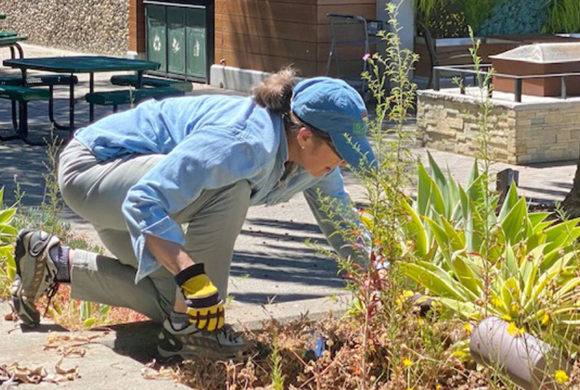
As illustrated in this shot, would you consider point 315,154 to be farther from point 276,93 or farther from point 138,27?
point 138,27

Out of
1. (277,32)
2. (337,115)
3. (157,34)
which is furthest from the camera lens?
(157,34)

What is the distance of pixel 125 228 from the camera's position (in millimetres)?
4176

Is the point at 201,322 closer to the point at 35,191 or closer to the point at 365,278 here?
the point at 365,278

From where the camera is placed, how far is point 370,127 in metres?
4.04

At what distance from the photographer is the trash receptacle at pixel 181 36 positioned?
58.3ft

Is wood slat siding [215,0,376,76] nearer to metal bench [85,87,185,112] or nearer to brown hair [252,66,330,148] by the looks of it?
metal bench [85,87,185,112]

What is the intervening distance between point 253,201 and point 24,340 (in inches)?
37.2

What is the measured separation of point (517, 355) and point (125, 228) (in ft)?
4.86

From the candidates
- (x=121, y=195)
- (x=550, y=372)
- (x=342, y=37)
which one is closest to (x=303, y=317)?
(x=121, y=195)

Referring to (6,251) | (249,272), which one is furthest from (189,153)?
(249,272)

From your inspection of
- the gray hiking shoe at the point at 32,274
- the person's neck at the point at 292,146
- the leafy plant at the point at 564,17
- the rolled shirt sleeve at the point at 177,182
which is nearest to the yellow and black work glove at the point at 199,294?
the rolled shirt sleeve at the point at 177,182

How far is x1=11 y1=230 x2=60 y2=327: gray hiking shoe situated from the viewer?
4344 millimetres

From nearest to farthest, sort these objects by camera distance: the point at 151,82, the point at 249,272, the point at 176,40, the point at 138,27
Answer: the point at 249,272
the point at 151,82
the point at 176,40
the point at 138,27

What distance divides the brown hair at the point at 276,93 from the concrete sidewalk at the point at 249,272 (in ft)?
2.21
